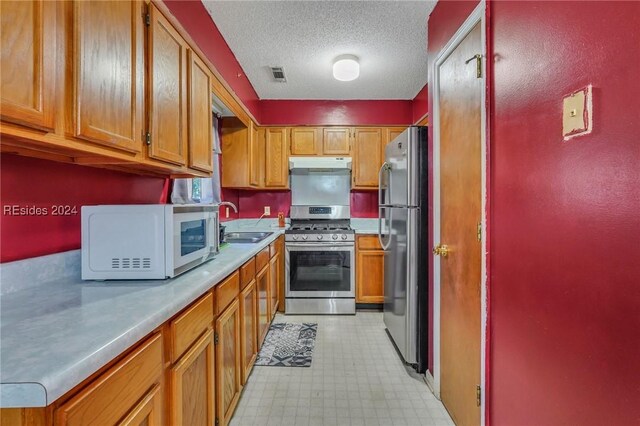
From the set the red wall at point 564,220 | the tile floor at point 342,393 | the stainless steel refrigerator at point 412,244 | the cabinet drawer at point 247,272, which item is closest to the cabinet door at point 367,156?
the stainless steel refrigerator at point 412,244

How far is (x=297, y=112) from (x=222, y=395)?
334 cm

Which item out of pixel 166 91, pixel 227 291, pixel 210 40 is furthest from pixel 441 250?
pixel 210 40

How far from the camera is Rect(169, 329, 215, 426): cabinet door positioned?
108cm

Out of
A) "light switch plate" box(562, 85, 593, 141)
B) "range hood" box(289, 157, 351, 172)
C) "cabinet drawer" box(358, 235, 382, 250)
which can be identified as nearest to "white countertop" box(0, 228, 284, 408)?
"light switch plate" box(562, 85, 593, 141)

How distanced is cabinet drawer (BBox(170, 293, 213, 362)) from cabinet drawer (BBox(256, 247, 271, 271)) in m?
0.96

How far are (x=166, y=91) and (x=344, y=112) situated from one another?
9.35ft

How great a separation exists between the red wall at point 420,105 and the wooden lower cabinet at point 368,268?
156 cm

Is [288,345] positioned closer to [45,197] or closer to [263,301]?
[263,301]

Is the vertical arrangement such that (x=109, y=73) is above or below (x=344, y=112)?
below

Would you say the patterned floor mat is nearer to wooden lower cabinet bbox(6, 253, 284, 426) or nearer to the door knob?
wooden lower cabinet bbox(6, 253, 284, 426)

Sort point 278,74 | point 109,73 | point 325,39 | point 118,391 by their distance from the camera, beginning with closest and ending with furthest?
point 118,391, point 109,73, point 325,39, point 278,74

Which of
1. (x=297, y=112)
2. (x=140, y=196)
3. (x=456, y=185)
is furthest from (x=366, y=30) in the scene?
(x=140, y=196)

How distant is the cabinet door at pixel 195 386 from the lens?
1.08 metres

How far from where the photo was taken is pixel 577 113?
0.86 m
